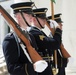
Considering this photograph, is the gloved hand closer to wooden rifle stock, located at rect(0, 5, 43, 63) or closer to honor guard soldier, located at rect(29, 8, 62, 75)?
honor guard soldier, located at rect(29, 8, 62, 75)

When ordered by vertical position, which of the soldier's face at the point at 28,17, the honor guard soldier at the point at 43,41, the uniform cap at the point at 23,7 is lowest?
the honor guard soldier at the point at 43,41

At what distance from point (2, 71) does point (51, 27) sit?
3.12 feet

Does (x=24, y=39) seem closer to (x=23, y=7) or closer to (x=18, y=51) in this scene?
(x=18, y=51)

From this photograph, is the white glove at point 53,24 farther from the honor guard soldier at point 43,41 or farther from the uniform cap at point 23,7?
the uniform cap at point 23,7

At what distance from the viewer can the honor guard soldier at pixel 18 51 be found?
1.22 metres

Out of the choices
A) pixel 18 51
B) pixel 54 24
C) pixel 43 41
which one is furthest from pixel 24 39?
pixel 54 24

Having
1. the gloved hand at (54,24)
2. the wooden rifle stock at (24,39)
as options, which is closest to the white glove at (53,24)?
the gloved hand at (54,24)

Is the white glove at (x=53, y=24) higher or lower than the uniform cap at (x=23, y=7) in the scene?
lower

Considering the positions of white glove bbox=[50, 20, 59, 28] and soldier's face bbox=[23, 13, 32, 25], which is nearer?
soldier's face bbox=[23, 13, 32, 25]

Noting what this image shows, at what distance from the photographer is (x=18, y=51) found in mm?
1251

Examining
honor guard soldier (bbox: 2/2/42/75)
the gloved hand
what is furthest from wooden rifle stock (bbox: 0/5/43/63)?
the gloved hand

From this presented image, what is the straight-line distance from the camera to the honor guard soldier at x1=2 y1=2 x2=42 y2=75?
3.99 feet

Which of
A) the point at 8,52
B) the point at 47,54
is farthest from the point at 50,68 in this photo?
the point at 8,52

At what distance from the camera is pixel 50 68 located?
4.75ft
